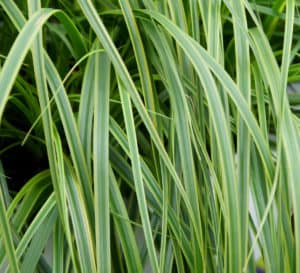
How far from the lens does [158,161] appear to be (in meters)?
0.62

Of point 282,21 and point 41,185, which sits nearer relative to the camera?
point 41,185

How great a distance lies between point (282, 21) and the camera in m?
0.86

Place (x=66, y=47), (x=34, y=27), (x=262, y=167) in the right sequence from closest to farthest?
(x=34, y=27) → (x=262, y=167) → (x=66, y=47)

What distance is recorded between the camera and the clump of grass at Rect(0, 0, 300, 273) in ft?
1.67

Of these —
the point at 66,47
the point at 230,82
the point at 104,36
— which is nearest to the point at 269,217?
the point at 230,82

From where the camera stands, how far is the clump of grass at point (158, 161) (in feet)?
1.67

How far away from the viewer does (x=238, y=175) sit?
551 mm

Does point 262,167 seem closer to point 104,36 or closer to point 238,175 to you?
point 238,175

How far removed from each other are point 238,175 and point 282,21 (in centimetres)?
41

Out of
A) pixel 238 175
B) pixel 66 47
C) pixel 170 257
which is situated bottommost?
pixel 170 257

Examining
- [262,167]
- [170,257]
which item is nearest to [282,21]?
[262,167]

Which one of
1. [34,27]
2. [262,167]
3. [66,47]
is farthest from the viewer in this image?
[66,47]

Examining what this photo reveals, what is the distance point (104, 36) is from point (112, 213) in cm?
18

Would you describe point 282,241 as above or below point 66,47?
below
